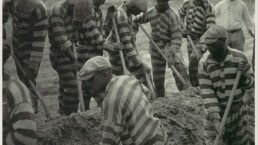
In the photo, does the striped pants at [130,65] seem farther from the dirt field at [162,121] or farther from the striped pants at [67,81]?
the striped pants at [67,81]

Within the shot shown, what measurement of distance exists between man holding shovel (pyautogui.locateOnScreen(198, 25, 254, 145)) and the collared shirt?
155 inches

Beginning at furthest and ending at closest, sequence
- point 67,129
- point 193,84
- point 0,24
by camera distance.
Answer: point 193,84
point 67,129
point 0,24

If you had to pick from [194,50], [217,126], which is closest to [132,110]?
[217,126]

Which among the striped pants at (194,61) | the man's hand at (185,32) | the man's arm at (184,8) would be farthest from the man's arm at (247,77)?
the man's arm at (184,8)

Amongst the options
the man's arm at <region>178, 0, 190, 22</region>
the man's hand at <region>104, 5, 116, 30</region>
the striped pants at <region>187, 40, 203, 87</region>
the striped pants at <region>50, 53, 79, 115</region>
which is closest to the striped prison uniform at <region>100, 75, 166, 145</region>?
the striped pants at <region>50, 53, 79, 115</region>

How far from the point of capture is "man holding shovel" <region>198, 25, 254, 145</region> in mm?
5703

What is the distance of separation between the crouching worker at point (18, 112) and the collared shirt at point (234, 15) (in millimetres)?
6356

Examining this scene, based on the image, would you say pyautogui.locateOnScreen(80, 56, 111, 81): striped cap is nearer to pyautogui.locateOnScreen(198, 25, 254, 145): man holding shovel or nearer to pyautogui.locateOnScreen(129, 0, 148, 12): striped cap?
pyautogui.locateOnScreen(198, 25, 254, 145): man holding shovel

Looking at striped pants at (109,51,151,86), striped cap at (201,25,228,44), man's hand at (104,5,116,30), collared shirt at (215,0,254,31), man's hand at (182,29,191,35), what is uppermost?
man's hand at (104,5,116,30)

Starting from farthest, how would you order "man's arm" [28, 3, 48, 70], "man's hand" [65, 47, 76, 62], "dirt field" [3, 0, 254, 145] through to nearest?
"man's hand" [65, 47, 76, 62] → "dirt field" [3, 0, 254, 145] → "man's arm" [28, 3, 48, 70]

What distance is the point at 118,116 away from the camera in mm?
4320

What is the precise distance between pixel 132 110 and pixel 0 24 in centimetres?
128

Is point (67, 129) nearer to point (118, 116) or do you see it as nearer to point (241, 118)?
point (241, 118)

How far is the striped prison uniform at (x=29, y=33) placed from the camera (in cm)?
665
